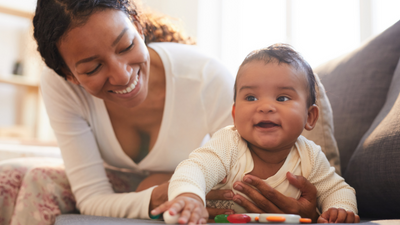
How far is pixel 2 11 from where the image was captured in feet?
13.7

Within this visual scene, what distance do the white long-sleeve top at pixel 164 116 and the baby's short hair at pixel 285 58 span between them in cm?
40

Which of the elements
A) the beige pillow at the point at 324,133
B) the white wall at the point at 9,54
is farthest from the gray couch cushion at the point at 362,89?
the white wall at the point at 9,54

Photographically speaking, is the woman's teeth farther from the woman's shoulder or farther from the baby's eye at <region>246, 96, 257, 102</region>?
the baby's eye at <region>246, 96, 257, 102</region>

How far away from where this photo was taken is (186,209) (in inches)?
25.2

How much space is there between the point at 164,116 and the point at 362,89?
28.8 inches

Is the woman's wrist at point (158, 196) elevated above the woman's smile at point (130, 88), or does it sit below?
below

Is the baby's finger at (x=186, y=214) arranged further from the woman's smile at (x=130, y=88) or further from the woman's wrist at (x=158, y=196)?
the woman's smile at (x=130, y=88)

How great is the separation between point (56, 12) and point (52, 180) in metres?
0.61

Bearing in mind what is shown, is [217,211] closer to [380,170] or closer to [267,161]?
[267,161]

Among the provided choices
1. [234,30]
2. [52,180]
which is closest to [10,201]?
[52,180]

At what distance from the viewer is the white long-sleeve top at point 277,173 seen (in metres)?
0.83

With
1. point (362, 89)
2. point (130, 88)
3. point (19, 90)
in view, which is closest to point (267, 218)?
point (130, 88)

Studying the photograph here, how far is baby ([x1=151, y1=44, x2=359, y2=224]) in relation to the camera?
83 cm

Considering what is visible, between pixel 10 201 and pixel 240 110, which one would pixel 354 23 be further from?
pixel 10 201
